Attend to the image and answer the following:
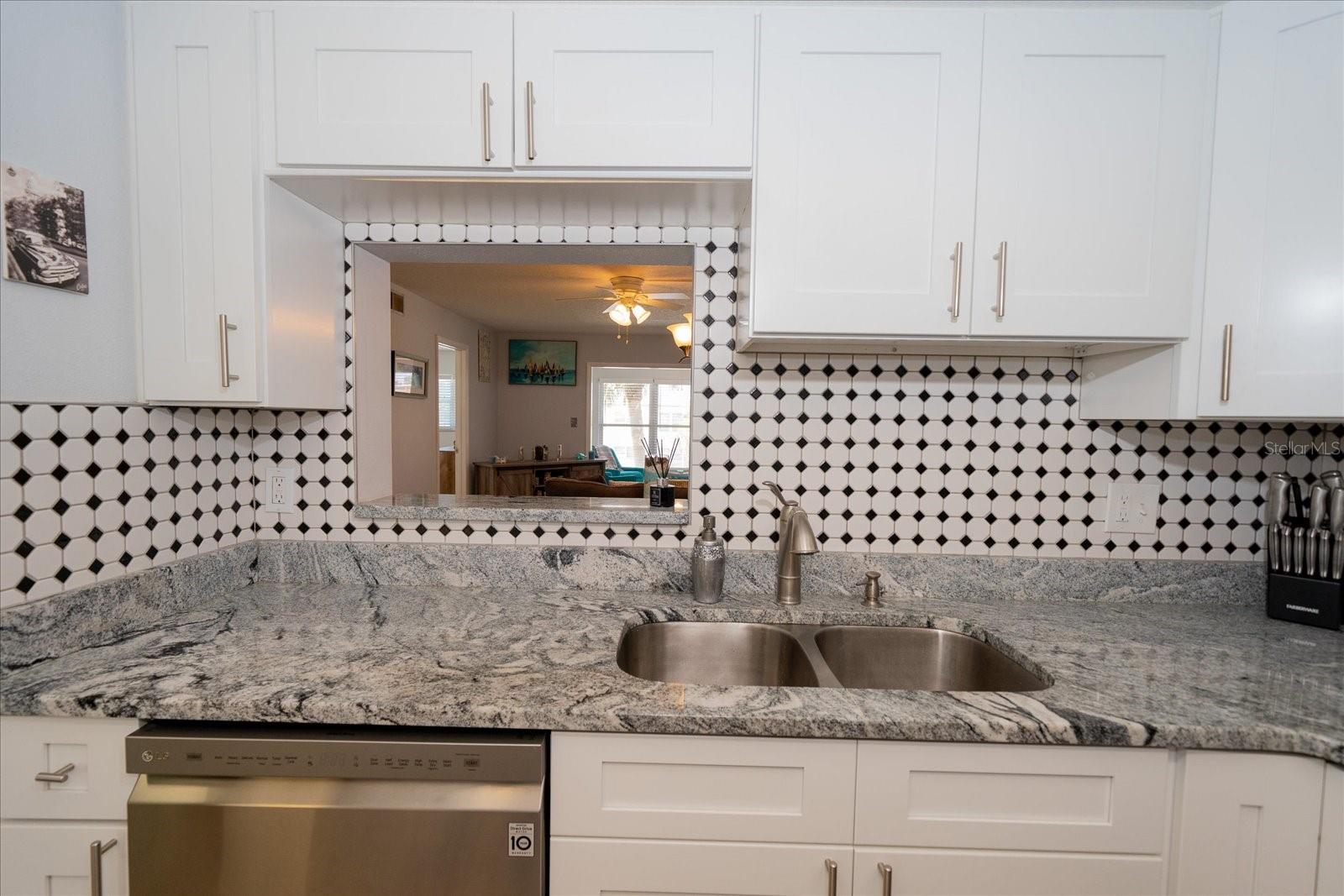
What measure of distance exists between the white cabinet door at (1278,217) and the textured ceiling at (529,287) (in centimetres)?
269

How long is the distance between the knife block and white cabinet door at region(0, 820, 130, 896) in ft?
7.76

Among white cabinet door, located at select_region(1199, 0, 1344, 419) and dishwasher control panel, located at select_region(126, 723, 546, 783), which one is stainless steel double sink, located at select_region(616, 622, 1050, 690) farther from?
white cabinet door, located at select_region(1199, 0, 1344, 419)

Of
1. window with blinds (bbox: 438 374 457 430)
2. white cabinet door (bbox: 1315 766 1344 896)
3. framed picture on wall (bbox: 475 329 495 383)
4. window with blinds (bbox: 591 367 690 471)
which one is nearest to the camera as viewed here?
white cabinet door (bbox: 1315 766 1344 896)

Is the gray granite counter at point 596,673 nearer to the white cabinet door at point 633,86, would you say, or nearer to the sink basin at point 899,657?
the sink basin at point 899,657

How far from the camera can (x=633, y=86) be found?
1.33m

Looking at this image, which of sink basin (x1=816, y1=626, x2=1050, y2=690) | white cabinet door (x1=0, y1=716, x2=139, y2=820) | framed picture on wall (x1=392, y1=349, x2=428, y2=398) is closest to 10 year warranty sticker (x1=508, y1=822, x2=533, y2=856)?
white cabinet door (x1=0, y1=716, x2=139, y2=820)

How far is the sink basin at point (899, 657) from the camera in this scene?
1.48 meters

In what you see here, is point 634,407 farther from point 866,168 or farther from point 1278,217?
point 1278,217

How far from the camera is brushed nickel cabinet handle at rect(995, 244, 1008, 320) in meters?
1.33

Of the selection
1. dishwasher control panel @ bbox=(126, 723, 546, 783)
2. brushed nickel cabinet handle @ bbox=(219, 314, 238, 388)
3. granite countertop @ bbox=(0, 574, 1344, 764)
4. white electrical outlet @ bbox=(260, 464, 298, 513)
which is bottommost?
dishwasher control panel @ bbox=(126, 723, 546, 783)

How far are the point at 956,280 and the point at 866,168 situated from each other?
292 mm

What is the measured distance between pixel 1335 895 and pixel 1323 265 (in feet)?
3.60

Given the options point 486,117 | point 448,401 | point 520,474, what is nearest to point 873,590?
point 486,117

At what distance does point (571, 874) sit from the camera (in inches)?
42.5
